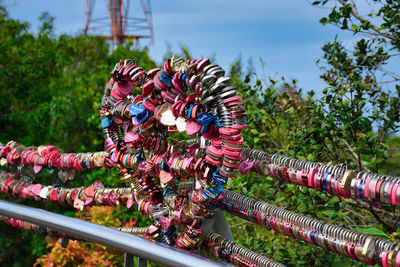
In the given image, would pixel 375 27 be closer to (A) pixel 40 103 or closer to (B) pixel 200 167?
(B) pixel 200 167

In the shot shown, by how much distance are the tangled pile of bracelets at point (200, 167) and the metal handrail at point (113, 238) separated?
287mm

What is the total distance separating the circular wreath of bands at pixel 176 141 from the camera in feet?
3.84

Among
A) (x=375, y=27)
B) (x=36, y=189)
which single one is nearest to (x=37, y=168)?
(x=36, y=189)

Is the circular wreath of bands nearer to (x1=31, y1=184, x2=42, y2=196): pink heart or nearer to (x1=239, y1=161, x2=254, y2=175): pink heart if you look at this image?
(x1=239, y1=161, x2=254, y2=175): pink heart

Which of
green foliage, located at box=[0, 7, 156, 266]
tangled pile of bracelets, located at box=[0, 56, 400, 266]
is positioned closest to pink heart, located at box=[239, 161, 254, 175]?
tangled pile of bracelets, located at box=[0, 56, 400, 266]

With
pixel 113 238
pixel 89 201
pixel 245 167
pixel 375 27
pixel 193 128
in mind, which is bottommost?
pixel 89 201

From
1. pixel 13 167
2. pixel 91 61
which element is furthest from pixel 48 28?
pixel 91 61

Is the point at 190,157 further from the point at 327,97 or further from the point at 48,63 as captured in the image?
the point at 48,63

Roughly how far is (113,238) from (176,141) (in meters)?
0.45

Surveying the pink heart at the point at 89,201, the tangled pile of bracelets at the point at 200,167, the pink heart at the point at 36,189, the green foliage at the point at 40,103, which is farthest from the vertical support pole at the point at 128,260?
the green foliage at the point at 40,103

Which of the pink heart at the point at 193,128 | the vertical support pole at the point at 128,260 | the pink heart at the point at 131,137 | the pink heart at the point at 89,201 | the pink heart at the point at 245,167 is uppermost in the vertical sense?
the pink heart at the point at 193,128

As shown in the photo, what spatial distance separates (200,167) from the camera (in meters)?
1.25

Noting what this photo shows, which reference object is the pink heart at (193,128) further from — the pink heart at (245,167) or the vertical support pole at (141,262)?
the vertical support pole at (141,262)

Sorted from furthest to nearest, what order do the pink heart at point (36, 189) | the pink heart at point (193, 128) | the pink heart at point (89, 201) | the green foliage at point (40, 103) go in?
the green foliage at point (40, 103), the pink heart at point (36, 189), the pink heart at point (89, 201), the pink heart at point (193, 128)
